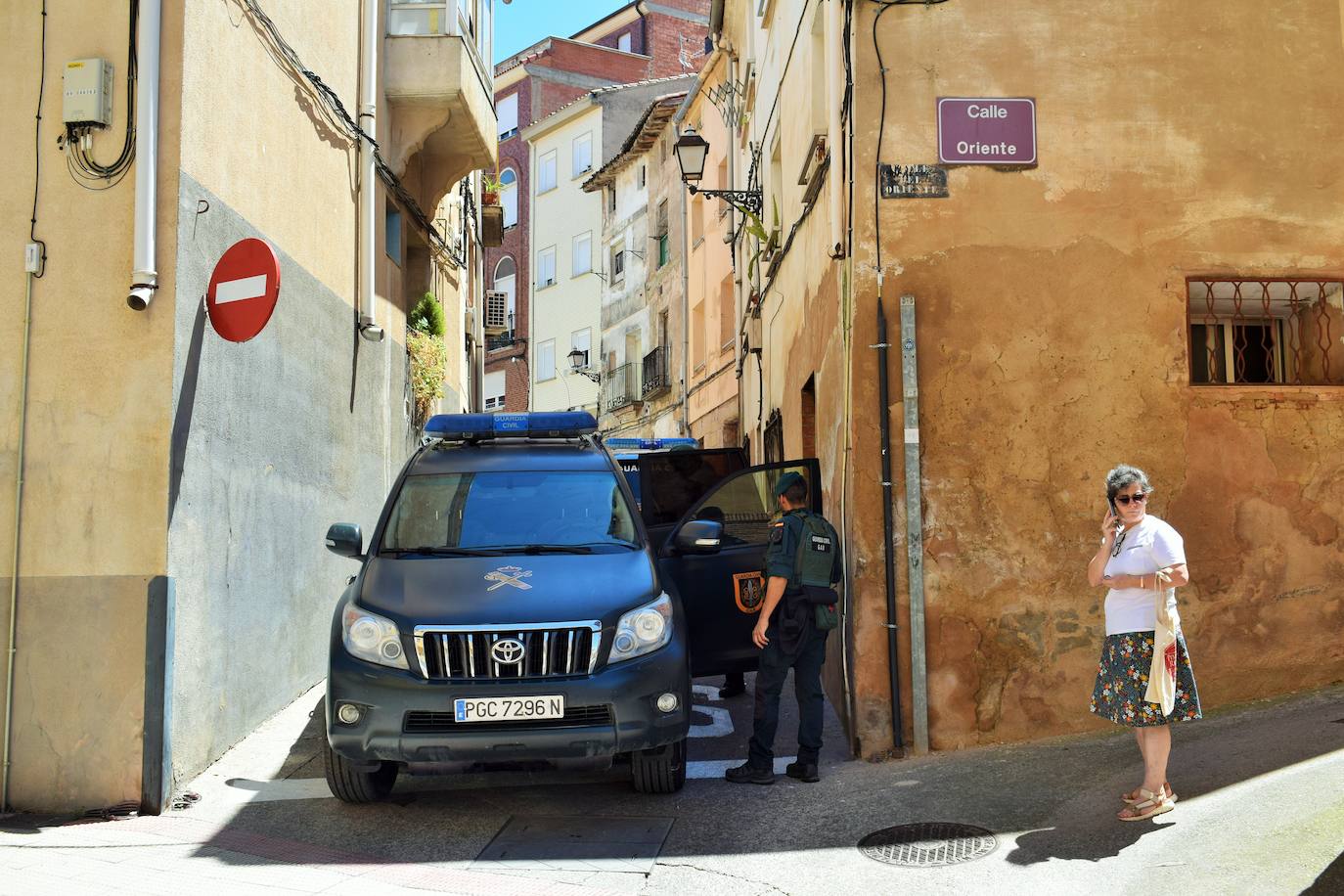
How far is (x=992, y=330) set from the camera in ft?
27.0

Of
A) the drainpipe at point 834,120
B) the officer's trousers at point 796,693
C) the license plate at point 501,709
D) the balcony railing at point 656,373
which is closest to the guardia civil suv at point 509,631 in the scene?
the license plate at point 501,709

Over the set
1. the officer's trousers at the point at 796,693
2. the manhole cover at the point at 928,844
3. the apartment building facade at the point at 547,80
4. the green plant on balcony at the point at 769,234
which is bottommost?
the manhole cover at the point at 928,844

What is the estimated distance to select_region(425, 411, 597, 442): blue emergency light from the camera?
349 inches

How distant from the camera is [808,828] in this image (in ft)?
21.9

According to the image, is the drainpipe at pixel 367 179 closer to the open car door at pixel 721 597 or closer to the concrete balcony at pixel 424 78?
the concrete balcony at pixel 424 78

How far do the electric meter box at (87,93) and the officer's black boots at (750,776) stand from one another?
5.20 m

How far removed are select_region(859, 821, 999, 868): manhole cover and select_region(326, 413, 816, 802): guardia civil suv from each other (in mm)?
1194

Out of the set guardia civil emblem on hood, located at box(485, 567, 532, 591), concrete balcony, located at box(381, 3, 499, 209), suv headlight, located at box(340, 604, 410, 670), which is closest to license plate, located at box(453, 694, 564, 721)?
suv headlight, located at box(340, 604, 410, 670)

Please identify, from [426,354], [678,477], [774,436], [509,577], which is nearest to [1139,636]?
[509,577]

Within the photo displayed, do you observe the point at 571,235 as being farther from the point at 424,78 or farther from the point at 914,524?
the point at 914,524

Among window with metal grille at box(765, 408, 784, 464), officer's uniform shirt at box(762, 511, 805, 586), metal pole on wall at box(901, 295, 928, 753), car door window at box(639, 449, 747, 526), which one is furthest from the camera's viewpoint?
window with metal grille at box(765, 408, 784, 464)

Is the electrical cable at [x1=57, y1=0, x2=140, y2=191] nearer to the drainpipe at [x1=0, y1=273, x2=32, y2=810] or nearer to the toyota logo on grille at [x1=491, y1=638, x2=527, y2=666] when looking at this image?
the drainpipe at [x1=0, y1=273, x2=32, y2=810]

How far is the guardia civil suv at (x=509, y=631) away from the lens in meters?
6.57

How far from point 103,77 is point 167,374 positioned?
1.75m
